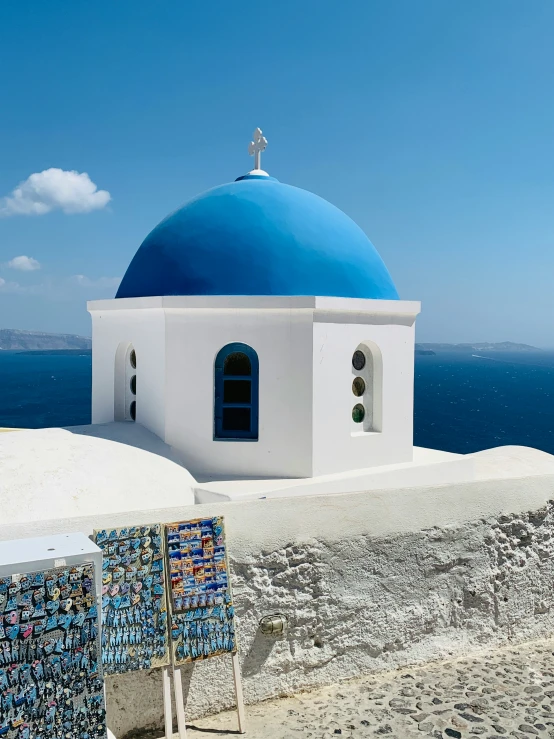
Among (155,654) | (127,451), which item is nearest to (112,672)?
(155,654)

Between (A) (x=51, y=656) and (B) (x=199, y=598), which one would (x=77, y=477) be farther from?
(A) (x=51, y=656)

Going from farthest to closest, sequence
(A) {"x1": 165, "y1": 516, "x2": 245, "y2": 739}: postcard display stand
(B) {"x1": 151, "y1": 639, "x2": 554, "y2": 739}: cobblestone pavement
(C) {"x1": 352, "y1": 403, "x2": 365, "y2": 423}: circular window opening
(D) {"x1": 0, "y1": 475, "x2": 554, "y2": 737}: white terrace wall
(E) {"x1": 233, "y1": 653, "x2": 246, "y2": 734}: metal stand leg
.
→ (C) {"x1": 352, "y1": 403, "x2": 365, "y2": 423}: circular window opening, (D) {"x1": 0, "y1": 475, "x2": 554, "y2": 737}: white terrace wall, (B) {"x1": 151, "y1": 639, "x2": 554, "y2": 739}: cobblestone pavement, (E) {"x1": 233, "y1": 653, "x2": 246, "y2": 734}: metal stand leg, (A) {"x1": 165, "y1": 516, "x2": 245, "y2": 739}: postcard display stand

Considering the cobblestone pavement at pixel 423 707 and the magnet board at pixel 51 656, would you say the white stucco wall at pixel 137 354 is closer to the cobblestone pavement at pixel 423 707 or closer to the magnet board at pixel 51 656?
the cobblestone pavement at pixel 423 707

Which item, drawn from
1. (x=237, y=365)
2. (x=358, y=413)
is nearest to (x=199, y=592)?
(x=237, y=365)

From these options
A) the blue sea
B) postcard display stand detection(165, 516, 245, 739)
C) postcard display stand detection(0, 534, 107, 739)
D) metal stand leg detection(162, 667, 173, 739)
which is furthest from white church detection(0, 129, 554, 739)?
the blue sea

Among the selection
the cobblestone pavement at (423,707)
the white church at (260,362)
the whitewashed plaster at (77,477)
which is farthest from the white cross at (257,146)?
the cobblestone pavement at (423,707)

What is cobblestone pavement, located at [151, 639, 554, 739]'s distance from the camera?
4.82m

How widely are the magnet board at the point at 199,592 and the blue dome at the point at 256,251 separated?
3651mm

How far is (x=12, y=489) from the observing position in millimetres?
5848

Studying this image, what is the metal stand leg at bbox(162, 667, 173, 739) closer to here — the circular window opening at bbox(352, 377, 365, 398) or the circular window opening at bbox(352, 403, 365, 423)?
the circular window opening at bbox(352, 403, 365, 423)

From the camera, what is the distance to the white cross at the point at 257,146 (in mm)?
9358

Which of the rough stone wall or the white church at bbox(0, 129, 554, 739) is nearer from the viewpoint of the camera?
the rough stone wall

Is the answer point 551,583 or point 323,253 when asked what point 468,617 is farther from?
point 323,253

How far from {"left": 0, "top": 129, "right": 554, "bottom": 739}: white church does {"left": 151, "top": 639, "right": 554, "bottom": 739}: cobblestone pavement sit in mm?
153
